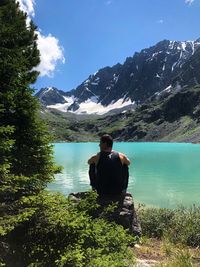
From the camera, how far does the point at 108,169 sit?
34.4 feet

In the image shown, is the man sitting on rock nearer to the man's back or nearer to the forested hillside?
the man's back

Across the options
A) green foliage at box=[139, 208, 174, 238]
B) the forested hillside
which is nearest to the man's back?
the forested hillside

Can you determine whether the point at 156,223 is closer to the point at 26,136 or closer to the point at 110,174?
the point at 110,174

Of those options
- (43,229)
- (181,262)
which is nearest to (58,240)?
(43,229)

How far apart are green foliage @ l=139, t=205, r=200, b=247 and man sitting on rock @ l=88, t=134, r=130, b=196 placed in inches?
93.4

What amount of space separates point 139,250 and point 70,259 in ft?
15.3

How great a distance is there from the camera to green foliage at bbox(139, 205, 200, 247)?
11.3 metres

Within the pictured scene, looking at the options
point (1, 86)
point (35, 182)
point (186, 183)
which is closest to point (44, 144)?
point (35, 182)

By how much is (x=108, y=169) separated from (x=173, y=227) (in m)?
3.79

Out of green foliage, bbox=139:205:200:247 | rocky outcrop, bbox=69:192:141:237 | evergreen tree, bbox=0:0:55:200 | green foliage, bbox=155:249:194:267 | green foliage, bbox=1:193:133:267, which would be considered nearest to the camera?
green foliage, bbox=1:193:133:267

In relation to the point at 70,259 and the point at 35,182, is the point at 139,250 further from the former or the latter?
the point at 70,259

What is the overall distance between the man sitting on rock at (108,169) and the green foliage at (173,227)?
7.79 ft

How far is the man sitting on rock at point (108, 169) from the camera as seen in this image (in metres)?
10.4

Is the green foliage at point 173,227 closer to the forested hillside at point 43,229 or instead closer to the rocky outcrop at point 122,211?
the rocky outcrop at point 122,211
